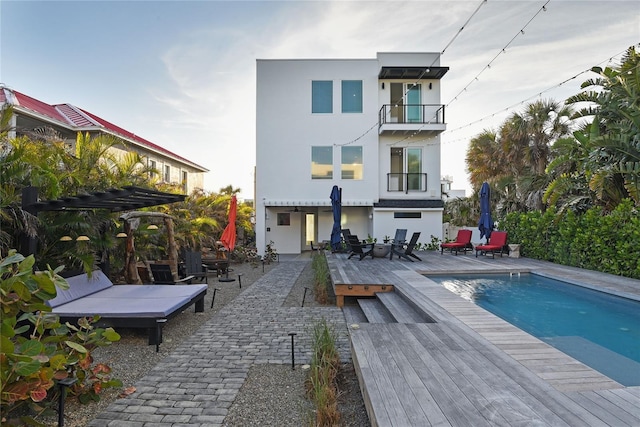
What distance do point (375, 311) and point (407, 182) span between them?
443 inches

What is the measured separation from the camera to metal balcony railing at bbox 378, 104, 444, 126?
16.2 meters

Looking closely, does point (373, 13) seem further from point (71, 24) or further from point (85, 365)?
point (85, 365)

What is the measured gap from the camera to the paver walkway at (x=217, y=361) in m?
3.25

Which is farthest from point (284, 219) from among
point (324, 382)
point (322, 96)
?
point (324, 382)

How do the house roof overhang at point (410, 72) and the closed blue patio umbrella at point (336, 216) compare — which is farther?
the house roof overhang at point (410, 72)

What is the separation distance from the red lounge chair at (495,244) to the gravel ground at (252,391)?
9.56 meters

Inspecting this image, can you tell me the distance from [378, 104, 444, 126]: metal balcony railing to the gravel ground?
44.4 ft

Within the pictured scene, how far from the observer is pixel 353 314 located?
22.0ft

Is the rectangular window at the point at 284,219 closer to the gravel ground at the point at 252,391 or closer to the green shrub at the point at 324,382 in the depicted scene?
the gravel ground at the point at 252,391

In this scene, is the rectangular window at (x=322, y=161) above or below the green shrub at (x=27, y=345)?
above

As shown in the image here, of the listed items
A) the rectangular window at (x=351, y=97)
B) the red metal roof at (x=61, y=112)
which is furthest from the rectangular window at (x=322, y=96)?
the red metal roof at (x=61, y=112)

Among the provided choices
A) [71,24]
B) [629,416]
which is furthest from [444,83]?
[629,416]

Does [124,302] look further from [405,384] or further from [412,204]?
[412,204]

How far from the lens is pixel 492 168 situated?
1989 centimetres
